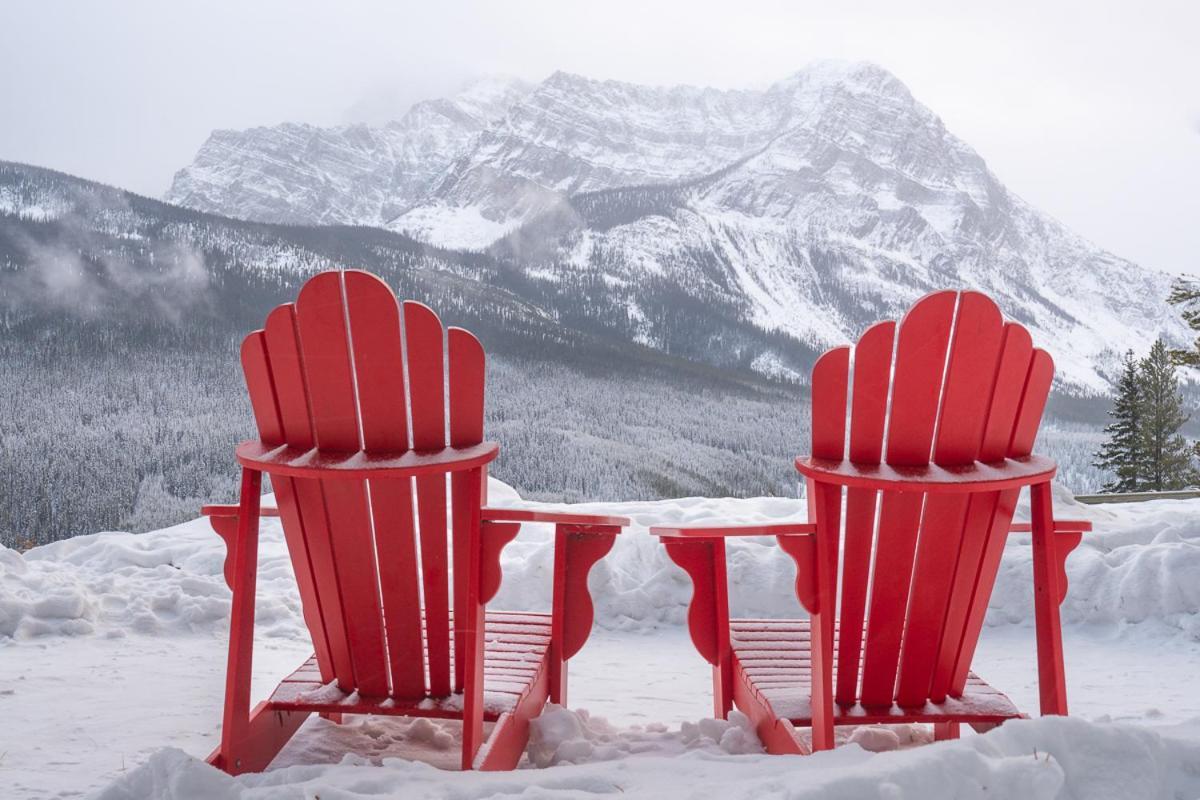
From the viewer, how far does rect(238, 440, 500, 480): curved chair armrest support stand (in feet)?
5.33

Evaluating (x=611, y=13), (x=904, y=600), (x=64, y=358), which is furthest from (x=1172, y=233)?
(x=64, y=358)

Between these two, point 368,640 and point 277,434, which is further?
point 368,640

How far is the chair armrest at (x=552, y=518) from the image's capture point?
1729 millimetres

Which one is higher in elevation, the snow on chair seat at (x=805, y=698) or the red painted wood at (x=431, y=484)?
the red painted wood at (x=431, y=484)

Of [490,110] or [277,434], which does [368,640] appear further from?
[490,110]

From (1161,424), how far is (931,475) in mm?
10718

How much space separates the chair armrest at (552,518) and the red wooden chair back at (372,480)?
52mm

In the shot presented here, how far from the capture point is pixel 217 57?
7.29m

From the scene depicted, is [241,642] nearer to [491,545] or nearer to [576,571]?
[491,545]

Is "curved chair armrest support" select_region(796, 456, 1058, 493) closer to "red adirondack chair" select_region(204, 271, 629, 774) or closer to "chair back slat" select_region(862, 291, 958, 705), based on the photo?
"chair back slat" select_region(862, 291, 958, 705)

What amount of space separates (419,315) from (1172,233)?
9.03 m

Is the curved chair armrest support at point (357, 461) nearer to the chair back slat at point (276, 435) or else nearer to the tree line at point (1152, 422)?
the chair back slat at point (276, 435)

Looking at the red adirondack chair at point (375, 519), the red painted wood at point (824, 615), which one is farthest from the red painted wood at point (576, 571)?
the red painted wood at point (824, 615)

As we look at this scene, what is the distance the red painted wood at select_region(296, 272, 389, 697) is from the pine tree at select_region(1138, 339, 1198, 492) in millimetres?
11086
